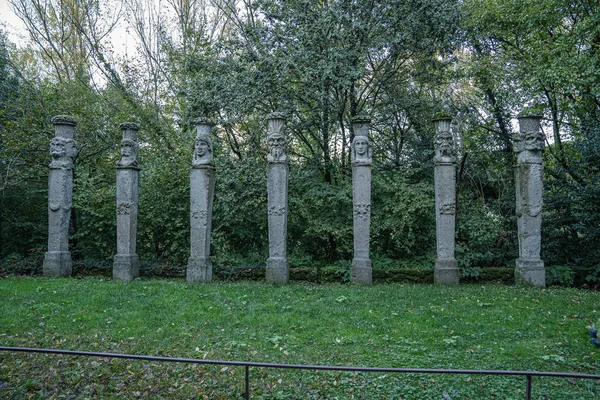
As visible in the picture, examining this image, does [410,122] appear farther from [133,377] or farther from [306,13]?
[133,377]

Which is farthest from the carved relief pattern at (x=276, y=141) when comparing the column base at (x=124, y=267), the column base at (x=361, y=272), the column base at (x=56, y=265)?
the column base at (x=56, y=265)

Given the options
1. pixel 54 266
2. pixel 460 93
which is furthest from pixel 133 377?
pixel 460 93

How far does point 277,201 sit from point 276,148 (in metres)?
1.32

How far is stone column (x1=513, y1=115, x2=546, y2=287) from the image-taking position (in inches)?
400

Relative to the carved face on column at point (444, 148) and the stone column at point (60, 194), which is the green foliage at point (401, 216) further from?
the stone column at point (60, 194)

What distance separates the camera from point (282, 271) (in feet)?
35.0

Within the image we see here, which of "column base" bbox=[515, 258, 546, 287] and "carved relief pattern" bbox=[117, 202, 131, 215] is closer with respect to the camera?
"column base" bbox=[515, 258, 546, 287]

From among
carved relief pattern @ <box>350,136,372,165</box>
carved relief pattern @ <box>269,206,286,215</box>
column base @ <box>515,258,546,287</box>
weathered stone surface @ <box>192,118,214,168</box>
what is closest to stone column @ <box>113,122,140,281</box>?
weathered stone surface @ <box>192,118,214,168</box>

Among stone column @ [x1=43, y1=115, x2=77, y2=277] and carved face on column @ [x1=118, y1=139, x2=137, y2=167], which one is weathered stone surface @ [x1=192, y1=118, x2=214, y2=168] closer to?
carved face on column @ [x1=118, y1=139, x2=137, y2=167]

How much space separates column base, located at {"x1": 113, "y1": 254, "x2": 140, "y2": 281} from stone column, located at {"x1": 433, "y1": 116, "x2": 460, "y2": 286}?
7.51m

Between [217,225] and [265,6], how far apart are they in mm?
6596

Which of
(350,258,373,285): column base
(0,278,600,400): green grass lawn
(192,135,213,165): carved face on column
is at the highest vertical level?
(192,135,213,165): carved face on column

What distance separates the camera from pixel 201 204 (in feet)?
36.3

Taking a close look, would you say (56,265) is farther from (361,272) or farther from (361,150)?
(361,150)
